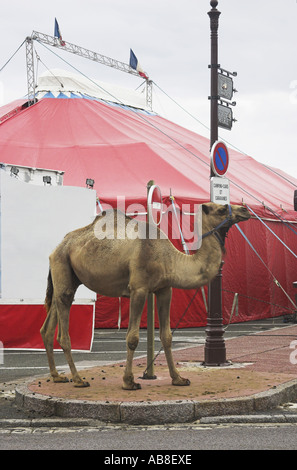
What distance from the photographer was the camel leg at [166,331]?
8570 mm

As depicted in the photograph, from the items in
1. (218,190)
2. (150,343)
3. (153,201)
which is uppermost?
(218,190)

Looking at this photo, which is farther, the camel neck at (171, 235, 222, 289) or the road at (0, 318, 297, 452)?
the camel neck at (171, 235, 222, 289)

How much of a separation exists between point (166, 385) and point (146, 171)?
11773mm

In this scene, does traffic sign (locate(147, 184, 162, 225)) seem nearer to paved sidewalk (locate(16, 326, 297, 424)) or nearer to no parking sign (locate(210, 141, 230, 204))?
no parking sign (locate(210, 141, 230, 204))

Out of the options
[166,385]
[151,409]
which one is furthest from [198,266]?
[151,409]

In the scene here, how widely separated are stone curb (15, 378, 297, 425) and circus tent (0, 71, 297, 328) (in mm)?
9442

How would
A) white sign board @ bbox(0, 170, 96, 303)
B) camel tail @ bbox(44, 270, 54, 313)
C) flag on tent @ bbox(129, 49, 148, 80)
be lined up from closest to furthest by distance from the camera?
1. camel tail @ bbox(44, 270, 54, 313)
2. white sign board @ bbox(0, 170, 96, 303)
3. flag on tent @ bbox(129, 49, 148, 80)

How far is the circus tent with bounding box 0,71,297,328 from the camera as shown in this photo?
61.2ft

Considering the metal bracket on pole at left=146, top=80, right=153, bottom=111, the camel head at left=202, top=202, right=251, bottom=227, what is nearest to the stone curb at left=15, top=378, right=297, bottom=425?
the camel head at left=202, top=202, right=251, bottom=227

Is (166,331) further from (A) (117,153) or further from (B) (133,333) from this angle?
(A) (117,153)

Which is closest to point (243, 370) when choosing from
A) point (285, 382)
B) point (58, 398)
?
point (285, 382)

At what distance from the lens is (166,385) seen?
8.56 metres

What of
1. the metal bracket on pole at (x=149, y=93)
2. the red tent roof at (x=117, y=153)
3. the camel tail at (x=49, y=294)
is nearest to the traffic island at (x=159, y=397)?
the camel tail at (x=49, y=294)
